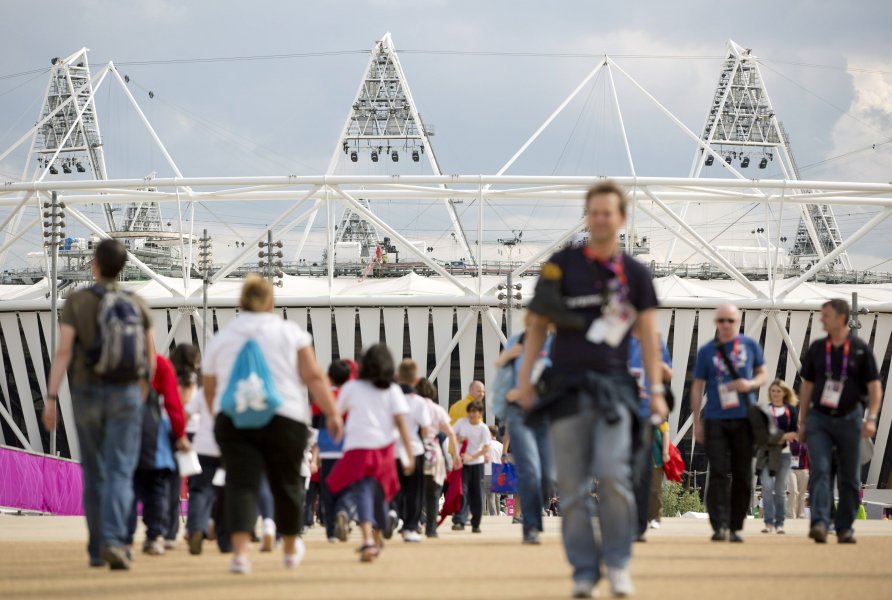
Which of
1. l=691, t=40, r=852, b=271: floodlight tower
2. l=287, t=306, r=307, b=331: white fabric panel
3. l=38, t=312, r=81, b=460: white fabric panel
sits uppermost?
l=691, t=40, r=852, b=271: floodlight tower

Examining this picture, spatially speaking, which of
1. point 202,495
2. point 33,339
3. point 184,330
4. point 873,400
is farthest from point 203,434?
point 33,339

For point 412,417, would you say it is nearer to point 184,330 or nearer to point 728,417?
point 728,417

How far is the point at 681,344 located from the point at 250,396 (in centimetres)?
5015

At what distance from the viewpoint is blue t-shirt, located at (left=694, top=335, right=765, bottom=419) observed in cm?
1062

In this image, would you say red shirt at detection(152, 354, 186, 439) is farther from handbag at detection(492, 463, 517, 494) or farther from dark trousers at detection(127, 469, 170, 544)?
handbag at detection(492, 463, 517, 494)

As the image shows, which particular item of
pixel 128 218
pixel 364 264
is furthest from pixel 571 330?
pixel 128 218

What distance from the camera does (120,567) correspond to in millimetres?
7590

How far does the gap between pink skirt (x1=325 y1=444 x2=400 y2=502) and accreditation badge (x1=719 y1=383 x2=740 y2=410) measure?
3042 mm

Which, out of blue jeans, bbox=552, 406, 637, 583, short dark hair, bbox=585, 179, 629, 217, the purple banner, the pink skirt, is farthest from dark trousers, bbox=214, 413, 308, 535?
the purple banner

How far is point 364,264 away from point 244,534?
208ft

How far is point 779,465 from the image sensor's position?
47.9 ft

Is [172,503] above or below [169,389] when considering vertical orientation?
below

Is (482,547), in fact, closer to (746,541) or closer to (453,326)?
(746,541)

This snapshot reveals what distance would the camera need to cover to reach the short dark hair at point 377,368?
8.92m
